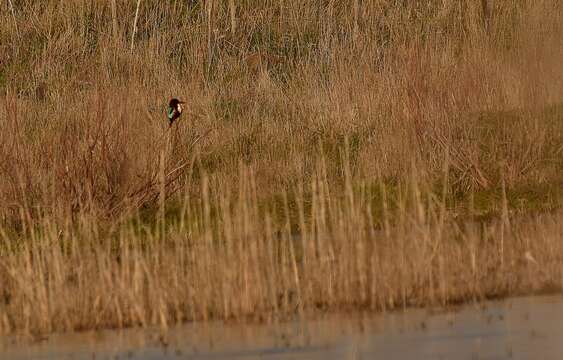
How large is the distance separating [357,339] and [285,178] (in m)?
6.62

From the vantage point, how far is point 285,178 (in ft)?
46.6

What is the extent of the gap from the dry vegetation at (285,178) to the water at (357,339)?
0.26m

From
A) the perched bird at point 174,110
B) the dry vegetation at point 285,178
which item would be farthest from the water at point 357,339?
the perched bird at point 174,110

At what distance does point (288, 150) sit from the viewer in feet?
49.7

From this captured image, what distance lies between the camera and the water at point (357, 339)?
288 inches

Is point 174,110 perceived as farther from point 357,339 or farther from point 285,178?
point 357,339

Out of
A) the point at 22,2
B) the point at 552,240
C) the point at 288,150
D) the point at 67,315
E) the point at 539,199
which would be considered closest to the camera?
the point at 67,315

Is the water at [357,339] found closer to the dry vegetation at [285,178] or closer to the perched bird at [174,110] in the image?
the dry vegetation at [285,178]

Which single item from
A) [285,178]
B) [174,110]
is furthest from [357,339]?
[285,178]

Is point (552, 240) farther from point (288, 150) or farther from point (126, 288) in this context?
point (288, 150)

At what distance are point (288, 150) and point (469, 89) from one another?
99.6 inches

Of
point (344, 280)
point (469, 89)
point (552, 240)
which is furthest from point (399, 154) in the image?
point (344, 280)

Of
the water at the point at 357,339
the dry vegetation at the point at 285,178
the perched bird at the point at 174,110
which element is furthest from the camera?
the perched bird at the point at 174,110

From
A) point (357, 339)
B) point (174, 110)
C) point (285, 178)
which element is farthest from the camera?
point (285, 178)
